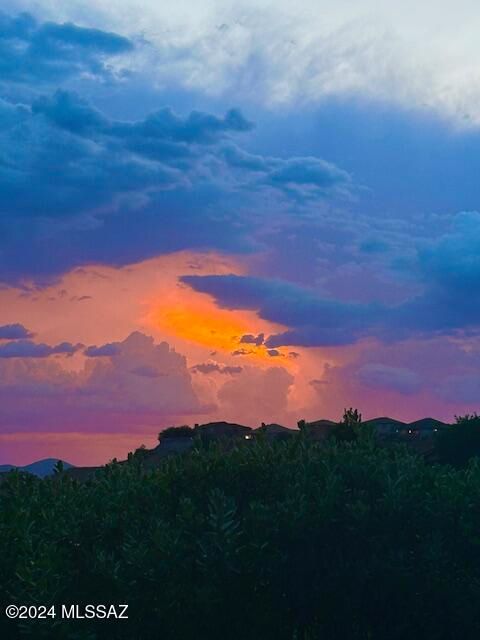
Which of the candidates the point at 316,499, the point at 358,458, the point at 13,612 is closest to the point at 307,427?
the point at 358,458

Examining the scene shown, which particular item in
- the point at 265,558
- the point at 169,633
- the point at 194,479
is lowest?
the point at 169,633

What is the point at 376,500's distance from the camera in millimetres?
13352

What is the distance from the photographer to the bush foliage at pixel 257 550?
1219 cm

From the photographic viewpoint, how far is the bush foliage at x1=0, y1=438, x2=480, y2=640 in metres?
12.2

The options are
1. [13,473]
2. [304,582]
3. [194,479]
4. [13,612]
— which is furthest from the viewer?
[13,473]

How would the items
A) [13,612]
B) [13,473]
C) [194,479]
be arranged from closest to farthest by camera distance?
1. [13,612]
2. [194,479]
3. [13,473]

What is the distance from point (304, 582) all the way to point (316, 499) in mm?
1163

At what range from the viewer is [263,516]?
40.8 feet

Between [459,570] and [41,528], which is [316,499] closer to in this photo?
[459,570]

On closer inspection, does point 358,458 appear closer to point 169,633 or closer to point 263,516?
point 263,516

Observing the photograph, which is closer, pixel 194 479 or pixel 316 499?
pixel 316 499

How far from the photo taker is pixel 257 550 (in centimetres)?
1237

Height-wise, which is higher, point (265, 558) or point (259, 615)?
point (265, 558)

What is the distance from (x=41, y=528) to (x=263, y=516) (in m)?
3.19
